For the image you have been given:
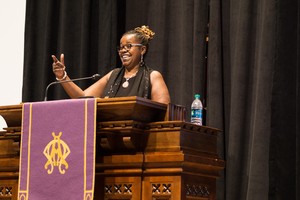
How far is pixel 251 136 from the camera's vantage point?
4.97 m

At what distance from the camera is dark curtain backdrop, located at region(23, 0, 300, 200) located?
4.73 m

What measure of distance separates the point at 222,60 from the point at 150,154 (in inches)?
68.5

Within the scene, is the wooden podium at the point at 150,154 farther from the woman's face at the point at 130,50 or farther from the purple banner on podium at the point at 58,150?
the woman's face at the point at 130,50

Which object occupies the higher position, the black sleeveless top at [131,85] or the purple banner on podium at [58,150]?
the black sleeveless top at [131,85]

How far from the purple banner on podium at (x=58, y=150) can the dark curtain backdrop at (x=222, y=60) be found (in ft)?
4.65

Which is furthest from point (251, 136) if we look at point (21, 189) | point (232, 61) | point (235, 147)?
point (21, 189)

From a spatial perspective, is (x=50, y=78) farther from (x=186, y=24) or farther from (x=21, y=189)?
(x=21, y=189)

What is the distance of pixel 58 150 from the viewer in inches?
153

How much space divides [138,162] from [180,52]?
196 centimetres

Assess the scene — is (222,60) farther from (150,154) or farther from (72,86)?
(150,154)

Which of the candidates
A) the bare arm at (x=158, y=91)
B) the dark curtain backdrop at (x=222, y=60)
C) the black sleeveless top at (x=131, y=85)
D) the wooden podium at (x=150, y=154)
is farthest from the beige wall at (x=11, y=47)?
the wooden podium at (x=150, y=154)

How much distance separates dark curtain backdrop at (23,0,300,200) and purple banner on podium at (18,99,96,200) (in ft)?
4.65

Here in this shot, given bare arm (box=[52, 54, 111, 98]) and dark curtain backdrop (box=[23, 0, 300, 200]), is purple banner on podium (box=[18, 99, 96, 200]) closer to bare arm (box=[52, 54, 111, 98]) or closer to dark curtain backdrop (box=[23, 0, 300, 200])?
bare arm (box=[52, 54, 111, 98])

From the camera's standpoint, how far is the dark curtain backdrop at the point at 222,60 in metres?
4.73
